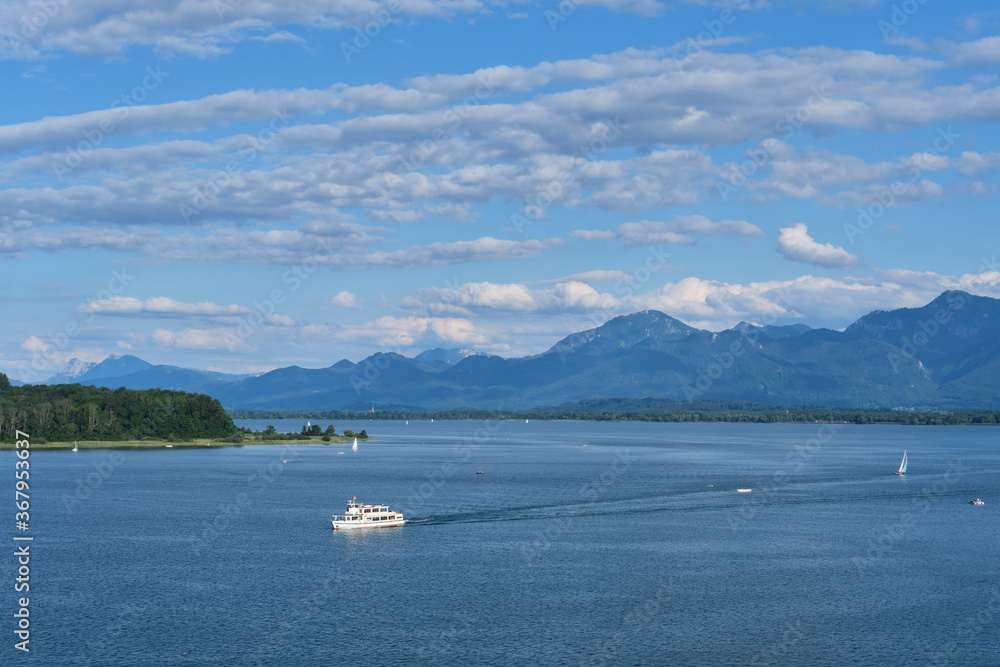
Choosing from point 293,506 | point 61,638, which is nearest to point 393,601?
point 61,638

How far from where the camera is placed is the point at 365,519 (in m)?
108

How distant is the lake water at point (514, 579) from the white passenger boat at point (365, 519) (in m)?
2.18

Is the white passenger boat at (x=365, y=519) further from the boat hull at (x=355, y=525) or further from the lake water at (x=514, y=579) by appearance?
the lake water at (x=514, y=579)

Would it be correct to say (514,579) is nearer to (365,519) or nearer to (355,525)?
(355,525)

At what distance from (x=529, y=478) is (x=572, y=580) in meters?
91.6

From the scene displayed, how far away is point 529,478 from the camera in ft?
557

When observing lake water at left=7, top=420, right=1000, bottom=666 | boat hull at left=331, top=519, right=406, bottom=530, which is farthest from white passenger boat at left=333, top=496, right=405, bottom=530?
lake water at left=7, top=420, right=1000, bottom=666

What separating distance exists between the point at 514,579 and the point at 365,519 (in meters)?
34.4

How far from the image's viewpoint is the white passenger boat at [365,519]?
106750 millimetres

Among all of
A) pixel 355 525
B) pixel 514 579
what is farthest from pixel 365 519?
pixel 514 579

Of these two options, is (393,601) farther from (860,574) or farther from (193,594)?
(860,574)

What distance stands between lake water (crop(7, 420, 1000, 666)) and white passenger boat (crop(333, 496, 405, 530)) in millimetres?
2179

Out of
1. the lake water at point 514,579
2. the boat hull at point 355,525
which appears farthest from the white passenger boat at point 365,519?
the lake water at point 514,579

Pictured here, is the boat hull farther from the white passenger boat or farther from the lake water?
the lake water
